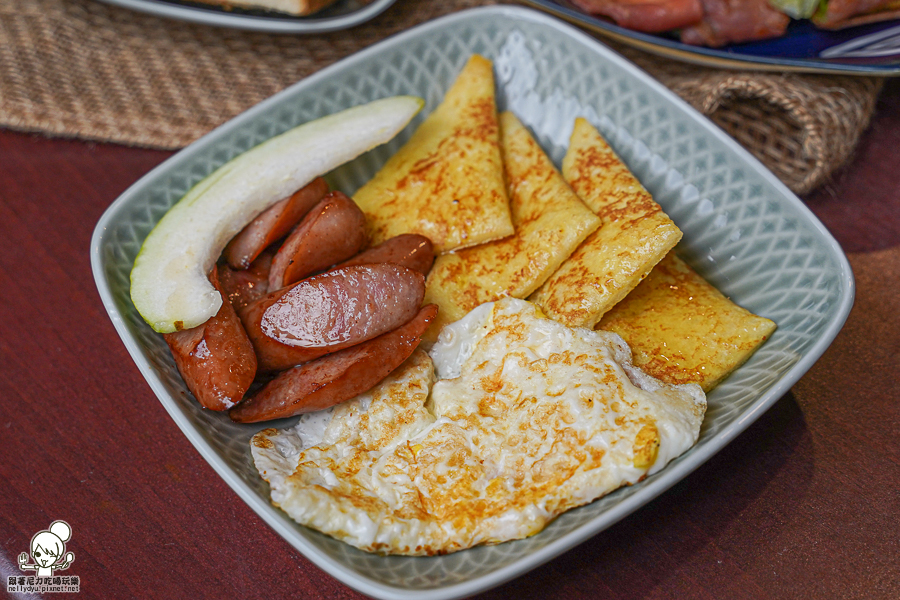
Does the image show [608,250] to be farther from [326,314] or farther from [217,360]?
[217,360]

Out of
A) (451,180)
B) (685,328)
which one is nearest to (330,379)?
(451,180)

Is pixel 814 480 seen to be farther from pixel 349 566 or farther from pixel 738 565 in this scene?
pixel 349 566

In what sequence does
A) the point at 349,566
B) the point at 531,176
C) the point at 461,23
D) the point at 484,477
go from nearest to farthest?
1. the point at 349,566
2. the point at 484,477
3. the point at 531,176
4. the point at 461,23

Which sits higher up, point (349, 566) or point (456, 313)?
point (456, 313)

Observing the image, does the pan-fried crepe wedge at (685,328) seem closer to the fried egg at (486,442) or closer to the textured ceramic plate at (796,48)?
the fried egg at (486,442)

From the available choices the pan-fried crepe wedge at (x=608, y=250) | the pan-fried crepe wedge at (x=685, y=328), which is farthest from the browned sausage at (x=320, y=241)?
the pan-fried crepe wedge at (x=685, y=328)

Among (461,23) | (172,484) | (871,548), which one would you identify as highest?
(461,23)

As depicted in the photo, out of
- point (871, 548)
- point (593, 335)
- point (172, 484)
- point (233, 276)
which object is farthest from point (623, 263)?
point (172, 484)
